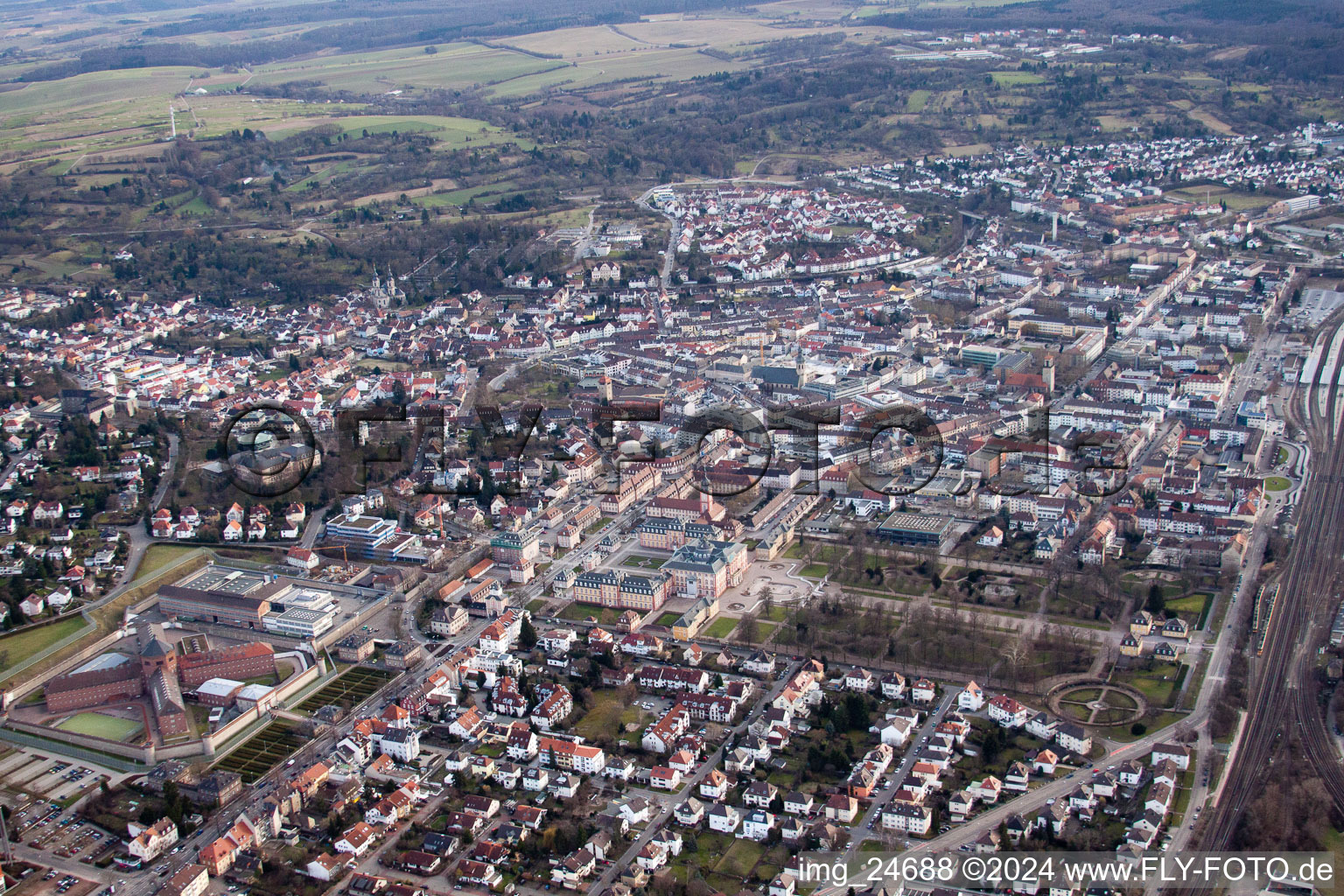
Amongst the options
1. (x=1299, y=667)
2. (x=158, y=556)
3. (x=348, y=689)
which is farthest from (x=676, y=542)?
(x=1299, y=667)

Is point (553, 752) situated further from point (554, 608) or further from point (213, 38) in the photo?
point (213, 38)

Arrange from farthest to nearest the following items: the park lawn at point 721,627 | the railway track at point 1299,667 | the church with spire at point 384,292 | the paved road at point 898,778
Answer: the church with spire at point 384,292
the park lawn at point 721,627
the railway track at point 1299,667
the paved road at point 898,778

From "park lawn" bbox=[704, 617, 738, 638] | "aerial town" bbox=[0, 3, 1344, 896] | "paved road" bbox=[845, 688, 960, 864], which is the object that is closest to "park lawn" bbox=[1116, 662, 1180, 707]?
"aerial town" bbox=[0, 3, 1344, 896]

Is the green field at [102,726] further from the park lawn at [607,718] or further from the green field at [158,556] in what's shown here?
the park lawn at [607,718]

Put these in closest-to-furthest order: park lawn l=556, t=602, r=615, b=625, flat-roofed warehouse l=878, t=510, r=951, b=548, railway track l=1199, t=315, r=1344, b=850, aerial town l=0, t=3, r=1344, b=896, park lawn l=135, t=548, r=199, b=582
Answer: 1. railway track l=1199, t=315, r=1344, b=850
2. aerial town l=0, t=3, r=1344, b=896
3. park lawn l=556, t=602, r=615, b=625
4. park lawn l=135, t=548, r=199, b=582
5. flat-roofed warehouse l=878, t=510, r=951, b=548

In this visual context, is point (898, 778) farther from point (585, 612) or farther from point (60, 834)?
point (60, 834)

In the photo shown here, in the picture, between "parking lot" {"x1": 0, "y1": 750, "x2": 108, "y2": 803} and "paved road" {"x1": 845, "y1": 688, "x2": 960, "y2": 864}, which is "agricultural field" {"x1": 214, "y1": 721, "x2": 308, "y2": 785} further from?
"paved road" {"x1": 845, "y1": 688, "x2": 960, "y2": 864}

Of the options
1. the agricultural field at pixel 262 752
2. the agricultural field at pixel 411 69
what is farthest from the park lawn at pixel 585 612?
the agricultural field at pixel 411 69
